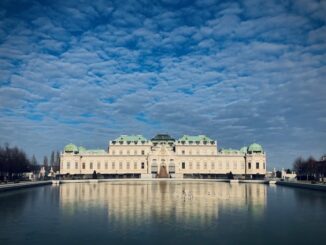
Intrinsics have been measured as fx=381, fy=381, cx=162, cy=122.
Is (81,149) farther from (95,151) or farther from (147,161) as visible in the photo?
(147,161)

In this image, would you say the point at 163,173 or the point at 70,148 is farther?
the point at 70,148

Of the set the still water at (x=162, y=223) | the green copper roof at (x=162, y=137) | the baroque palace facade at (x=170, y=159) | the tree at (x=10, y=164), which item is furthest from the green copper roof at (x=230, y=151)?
the still water at (x=162, y=223)

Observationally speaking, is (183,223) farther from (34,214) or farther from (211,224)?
(34,214)

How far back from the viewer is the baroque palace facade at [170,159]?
12575 cm

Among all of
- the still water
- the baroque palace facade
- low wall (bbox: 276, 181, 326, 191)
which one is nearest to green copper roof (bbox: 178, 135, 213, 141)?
the baroque palace facade

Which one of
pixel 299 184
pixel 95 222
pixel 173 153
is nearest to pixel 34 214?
pixel 95 222

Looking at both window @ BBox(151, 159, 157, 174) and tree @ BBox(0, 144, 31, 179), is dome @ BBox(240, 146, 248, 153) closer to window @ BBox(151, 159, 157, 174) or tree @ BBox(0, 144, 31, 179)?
window @ BBox(151, 159, 157, 174)

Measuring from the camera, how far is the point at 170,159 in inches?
4867

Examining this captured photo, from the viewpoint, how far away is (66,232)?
2712cm

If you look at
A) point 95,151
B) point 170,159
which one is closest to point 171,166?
point 170,159

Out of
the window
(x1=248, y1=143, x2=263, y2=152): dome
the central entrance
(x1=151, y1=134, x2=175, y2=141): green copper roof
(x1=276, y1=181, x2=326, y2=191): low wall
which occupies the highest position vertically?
(x1=151, y1=134, x2=175, y2=141): green copper roof

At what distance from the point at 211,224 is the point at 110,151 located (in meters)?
100

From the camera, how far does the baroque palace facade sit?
12575 cm

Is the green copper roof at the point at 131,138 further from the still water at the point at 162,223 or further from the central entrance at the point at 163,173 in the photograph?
the still water at the point at 162,223
